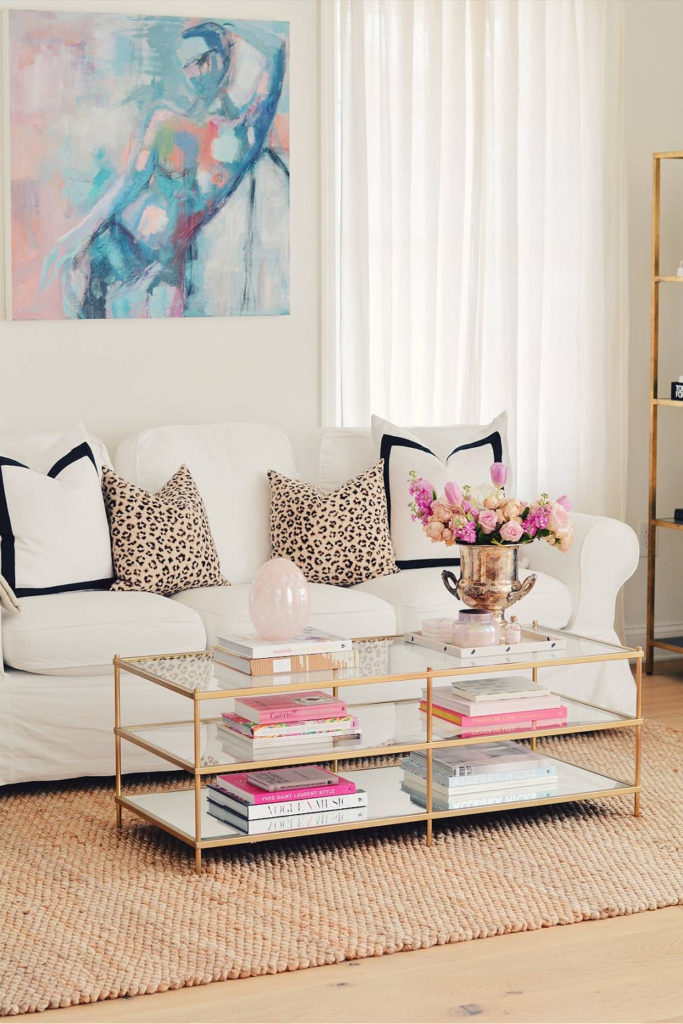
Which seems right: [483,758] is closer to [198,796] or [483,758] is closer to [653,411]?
[198,796]

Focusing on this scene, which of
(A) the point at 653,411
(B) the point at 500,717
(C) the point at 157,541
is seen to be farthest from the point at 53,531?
(A) the point at 653,411

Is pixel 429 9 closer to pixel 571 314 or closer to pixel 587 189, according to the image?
pixel 587 189

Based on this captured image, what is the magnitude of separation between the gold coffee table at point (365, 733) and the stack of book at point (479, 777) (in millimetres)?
16

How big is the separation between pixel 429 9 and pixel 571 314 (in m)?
1.27

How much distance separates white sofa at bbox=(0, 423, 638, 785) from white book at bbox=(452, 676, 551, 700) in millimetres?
397

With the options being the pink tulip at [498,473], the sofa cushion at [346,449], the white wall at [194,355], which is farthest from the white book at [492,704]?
the white wall at [194,355]

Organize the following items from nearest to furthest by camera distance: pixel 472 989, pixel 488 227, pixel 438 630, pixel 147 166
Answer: pixel 472 989, pixel 438 630, pixel 147 166, pixel 488 227

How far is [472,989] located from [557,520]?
1.30 meters

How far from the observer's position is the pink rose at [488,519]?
3473mm

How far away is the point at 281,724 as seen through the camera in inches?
128

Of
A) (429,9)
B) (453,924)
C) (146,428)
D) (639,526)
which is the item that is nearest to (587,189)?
(429,9)

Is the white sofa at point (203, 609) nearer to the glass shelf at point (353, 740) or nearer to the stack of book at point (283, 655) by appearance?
the glass shelf at point (353, 740)

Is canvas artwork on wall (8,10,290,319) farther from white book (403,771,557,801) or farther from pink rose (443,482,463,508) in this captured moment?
white book (403,771,557,801)

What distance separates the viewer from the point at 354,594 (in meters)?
4.21
